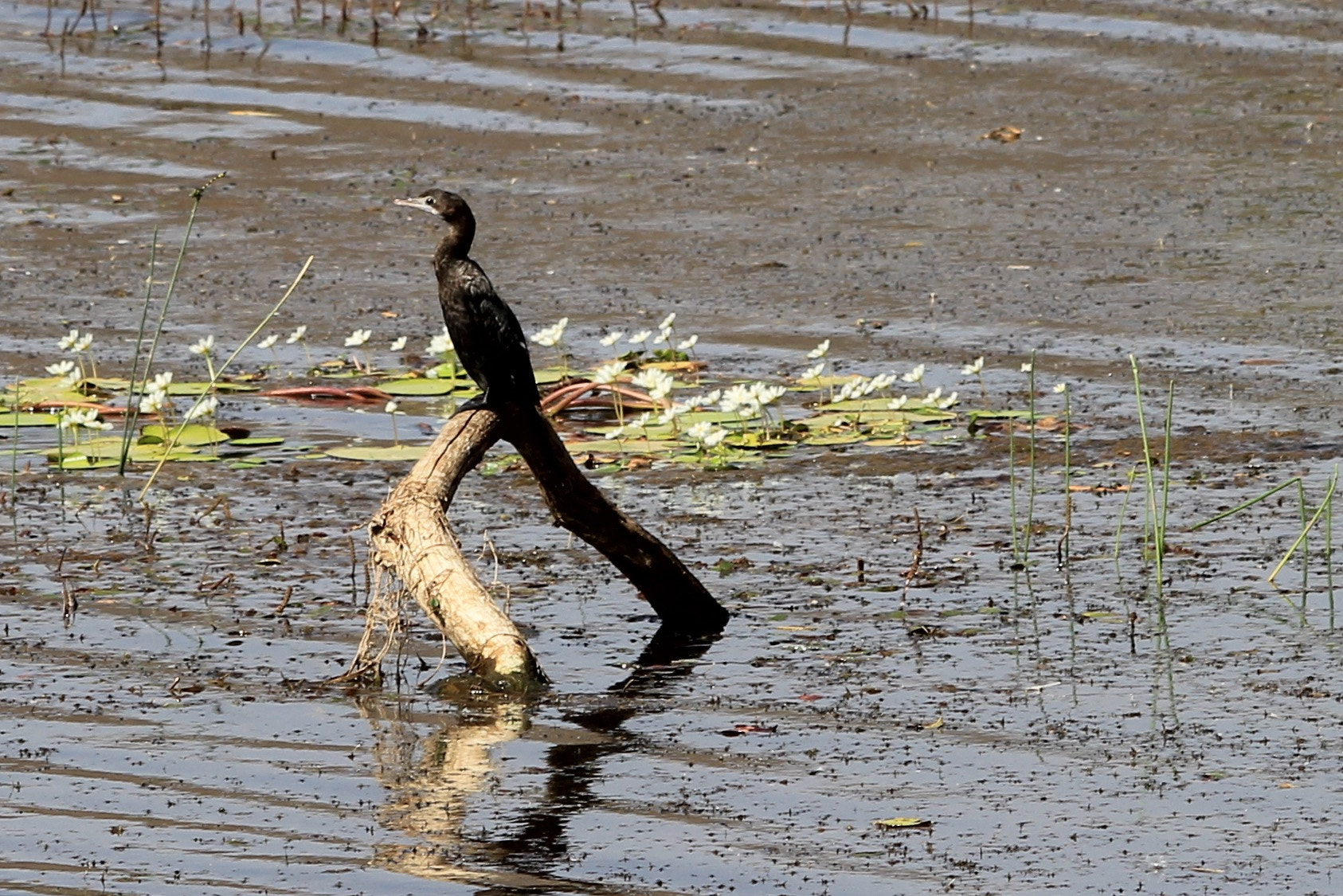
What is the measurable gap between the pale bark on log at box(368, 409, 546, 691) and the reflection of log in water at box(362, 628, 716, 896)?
→ 0.38 ft

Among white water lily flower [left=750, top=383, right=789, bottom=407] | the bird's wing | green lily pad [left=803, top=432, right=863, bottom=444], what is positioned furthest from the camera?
green lily pad [left=803, top=432, right=863, bottom=444]

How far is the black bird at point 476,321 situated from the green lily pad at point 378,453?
1.58 m

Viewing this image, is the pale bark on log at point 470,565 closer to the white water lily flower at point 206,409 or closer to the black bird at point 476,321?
the black bird at point 476,321

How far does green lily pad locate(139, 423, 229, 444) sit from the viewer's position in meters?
8.64

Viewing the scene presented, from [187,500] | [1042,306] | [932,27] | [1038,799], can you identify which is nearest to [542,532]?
[187,500]

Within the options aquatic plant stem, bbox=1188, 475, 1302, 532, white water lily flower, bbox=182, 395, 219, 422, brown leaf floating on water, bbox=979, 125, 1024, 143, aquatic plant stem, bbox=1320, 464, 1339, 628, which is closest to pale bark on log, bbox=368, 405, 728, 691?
aquatic plant stem, bbox=1188, 475, 1302, 532

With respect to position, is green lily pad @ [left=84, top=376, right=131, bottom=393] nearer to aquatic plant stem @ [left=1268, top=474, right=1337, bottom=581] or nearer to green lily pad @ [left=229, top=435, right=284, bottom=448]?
green lily pad @ [left=229, top=435, right=284, bottom=448]

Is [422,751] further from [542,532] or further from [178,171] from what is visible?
[178,171]

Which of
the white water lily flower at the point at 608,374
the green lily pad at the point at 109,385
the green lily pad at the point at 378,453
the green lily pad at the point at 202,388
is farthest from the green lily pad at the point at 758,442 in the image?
the green lily pad at the point at 109,385

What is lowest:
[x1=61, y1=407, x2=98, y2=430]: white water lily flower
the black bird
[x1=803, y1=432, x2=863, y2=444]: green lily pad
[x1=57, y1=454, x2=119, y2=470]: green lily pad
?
[x1=57, y1=454, x2=119, y2=470]: green lily pad

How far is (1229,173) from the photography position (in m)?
12.4

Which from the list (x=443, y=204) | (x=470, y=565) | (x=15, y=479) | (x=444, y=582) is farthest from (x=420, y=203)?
(x=15, y=479)

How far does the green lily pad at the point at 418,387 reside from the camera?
30.6ft

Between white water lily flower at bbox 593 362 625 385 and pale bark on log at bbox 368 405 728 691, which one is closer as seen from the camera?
pale bark on log at bbox 368 405 728 691
